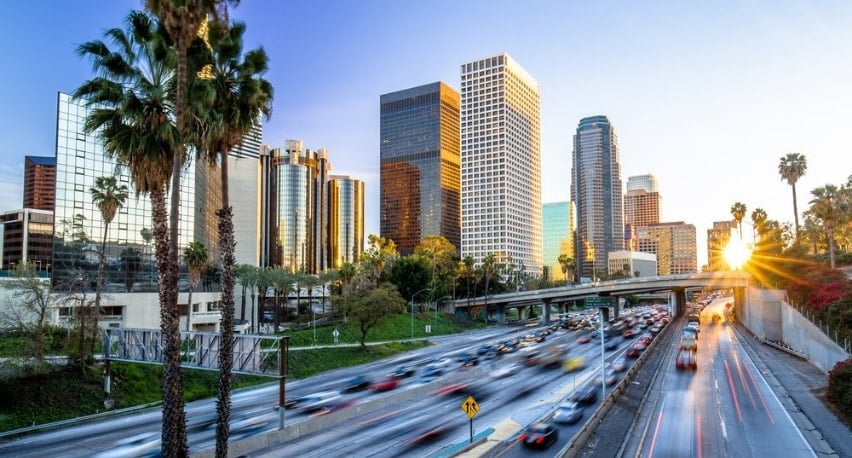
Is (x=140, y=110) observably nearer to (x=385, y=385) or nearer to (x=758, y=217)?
(x=385, y=385)

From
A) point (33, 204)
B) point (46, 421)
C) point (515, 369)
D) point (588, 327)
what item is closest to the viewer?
point (46, 421)

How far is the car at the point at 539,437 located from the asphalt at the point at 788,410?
156 centimetres

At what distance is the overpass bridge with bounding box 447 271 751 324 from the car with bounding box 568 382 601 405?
184 feet

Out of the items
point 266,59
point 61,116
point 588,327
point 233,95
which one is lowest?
point 588,327

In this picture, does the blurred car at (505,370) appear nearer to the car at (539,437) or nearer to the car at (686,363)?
the car at (686,363)

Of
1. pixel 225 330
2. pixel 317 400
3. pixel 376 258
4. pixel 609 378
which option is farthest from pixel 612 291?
pixel 225 330

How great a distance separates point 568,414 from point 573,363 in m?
28.6

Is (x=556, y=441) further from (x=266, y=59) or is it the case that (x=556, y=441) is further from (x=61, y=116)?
(x=61, y=116)

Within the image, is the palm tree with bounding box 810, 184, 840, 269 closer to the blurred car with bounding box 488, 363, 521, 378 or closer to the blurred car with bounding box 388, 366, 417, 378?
the blurred car with bounding box 488, 363, 521, 378

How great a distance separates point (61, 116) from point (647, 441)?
6926cm

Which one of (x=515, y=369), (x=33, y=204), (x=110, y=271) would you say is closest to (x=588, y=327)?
(x=515, y=369)

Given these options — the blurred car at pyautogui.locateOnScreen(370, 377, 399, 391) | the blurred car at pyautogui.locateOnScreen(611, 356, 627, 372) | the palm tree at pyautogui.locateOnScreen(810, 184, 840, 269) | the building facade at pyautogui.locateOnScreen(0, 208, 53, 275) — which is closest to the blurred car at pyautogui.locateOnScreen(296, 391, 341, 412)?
the blurred car at pyautogui.locateOnScreen(370, 377, 399, 391)

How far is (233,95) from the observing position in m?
19.5

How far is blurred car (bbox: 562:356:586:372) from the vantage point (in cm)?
5450
